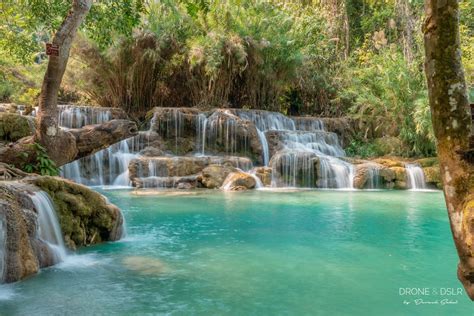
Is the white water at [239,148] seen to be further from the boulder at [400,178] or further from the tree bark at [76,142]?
the tree bark at [76,142]

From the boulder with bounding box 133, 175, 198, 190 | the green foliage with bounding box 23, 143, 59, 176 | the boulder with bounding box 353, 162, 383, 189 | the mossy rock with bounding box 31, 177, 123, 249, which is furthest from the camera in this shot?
the boulder with bounding box 353, 162, 383, 189

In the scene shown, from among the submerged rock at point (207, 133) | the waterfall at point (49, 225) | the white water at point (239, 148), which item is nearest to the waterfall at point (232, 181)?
the white water at point (239, 148)

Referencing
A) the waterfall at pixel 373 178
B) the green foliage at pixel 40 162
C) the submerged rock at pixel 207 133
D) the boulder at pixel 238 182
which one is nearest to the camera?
the green foliage at pixel 40 162

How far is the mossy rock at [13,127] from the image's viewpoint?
27.0 feet

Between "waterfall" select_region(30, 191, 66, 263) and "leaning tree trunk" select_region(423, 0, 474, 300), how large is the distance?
15.5 ft

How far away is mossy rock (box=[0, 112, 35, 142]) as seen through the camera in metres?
8.24

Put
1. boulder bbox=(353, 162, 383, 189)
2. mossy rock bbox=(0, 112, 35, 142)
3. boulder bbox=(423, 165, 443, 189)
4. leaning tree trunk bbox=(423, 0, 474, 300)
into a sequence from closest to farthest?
leaning tree trunk bbox=(423, 0, 474, 300) → mossy rock bbox=(0, 112, 35, 142) → boulder bbox=(353, 162, 383, 189) → boulder bbox=(423, 165, 443, 189)

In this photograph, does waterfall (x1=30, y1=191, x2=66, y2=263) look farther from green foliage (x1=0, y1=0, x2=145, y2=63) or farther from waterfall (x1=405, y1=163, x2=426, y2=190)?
waterfall (x1=405, y1=163, x2=426, y2=190)

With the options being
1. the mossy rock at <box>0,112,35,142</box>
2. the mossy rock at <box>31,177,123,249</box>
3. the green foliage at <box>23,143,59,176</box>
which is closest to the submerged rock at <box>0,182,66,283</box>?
the mossy rock at <box>31,177,123,249</box>

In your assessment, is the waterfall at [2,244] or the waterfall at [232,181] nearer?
the waterfall at [2,244]

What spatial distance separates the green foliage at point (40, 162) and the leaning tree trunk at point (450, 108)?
602cm

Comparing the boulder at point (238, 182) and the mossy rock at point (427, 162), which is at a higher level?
the mossy rock at point (427, 162)

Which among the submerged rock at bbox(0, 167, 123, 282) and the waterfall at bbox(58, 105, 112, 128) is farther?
the waterfall at bbox(58, 105, 112, 128)

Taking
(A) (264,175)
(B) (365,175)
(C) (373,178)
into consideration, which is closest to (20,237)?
(A) (264,175)
